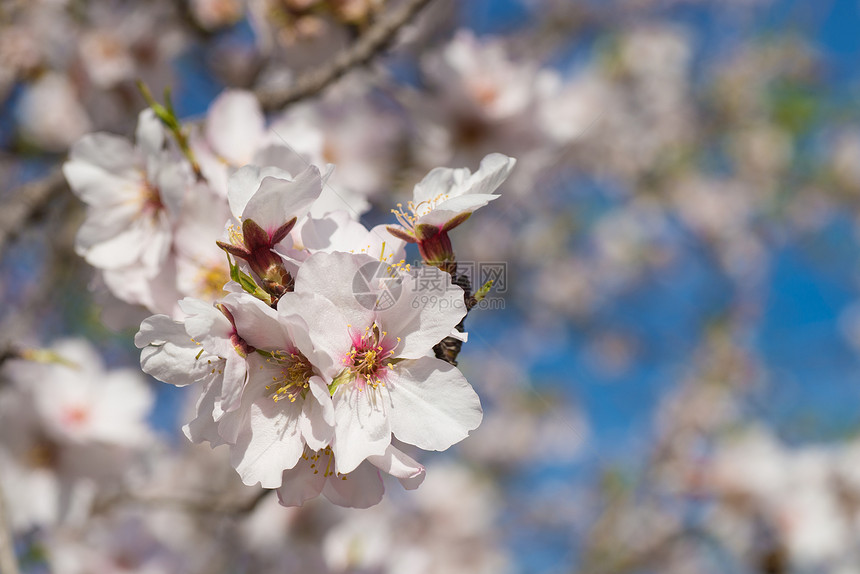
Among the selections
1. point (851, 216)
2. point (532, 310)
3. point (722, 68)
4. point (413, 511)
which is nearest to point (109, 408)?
point (413, 511)

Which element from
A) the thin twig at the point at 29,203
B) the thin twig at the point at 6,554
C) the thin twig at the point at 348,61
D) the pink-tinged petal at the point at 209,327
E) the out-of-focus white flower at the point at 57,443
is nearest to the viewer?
the pink-tinged petal at the point at 209,327

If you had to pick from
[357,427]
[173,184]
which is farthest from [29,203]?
[357,427]

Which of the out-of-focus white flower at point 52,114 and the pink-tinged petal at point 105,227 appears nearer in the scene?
the pink-tinged petal at point 105,227

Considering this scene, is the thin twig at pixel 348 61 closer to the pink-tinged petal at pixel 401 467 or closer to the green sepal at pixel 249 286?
the green sepal at pixel 249 286

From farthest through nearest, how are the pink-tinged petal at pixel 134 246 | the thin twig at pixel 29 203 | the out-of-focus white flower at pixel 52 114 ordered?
1. the out-of-focus white flower at pixel 52 114
2. the thin twig at pixel 29 203
3. the pink-tinged petal at pixel 134 246

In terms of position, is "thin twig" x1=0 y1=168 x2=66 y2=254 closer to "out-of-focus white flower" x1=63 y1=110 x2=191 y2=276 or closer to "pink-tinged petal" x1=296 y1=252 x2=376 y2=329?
"out-of-focus white flower" x1=63 y1=110 x2=191 y2=276

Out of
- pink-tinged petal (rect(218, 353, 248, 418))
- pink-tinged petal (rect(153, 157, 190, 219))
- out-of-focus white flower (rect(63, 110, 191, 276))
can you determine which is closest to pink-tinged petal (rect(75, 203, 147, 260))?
out-of-focus white flower (rect(63, 110, 191, 276))
